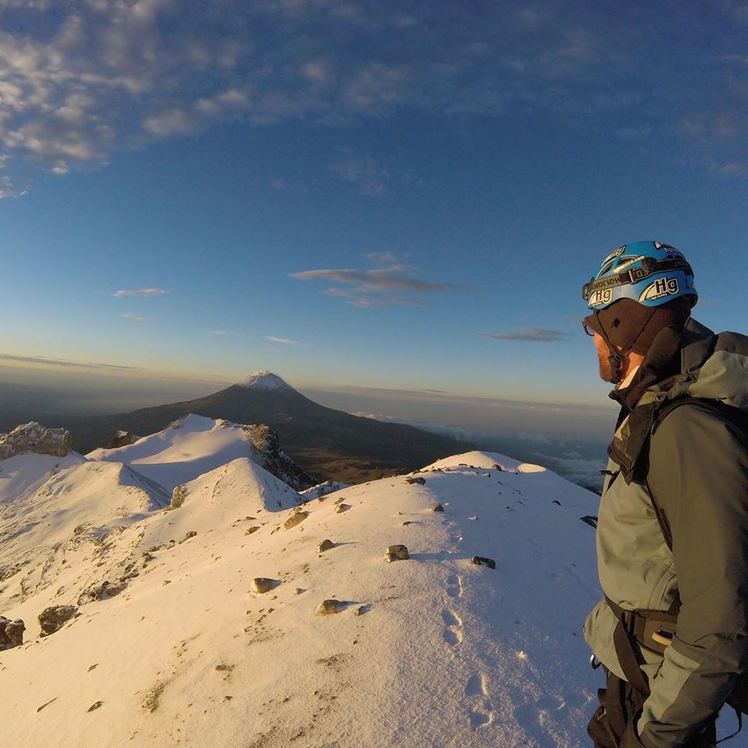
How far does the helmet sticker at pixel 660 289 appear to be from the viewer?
Result: 295 cm

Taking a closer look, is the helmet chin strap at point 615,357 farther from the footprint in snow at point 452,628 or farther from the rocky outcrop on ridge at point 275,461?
the rocky outcrop on ridge at point 275,461

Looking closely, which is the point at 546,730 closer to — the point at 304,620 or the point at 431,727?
the point at 431,727

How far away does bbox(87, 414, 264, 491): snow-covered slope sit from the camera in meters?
49.5

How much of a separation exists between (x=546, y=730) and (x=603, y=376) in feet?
12.8

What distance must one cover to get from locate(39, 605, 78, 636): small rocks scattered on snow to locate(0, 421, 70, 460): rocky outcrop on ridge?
40889mm

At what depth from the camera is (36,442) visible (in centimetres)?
4903

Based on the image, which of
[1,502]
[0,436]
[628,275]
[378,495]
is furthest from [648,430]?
[0,436]

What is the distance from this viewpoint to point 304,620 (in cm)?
689

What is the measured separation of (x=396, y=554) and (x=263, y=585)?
2.38m

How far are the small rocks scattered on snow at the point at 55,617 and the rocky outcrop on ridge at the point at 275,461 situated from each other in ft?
119

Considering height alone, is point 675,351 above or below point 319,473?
above

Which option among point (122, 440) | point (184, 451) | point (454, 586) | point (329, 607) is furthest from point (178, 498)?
point (122, 440)

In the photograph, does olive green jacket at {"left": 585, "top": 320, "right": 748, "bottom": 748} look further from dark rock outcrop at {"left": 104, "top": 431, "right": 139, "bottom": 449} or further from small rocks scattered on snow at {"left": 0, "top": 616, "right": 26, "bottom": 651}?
dark rock outcrop at {"left": 104, "top": 431, "right": 139, "bottom": 449}

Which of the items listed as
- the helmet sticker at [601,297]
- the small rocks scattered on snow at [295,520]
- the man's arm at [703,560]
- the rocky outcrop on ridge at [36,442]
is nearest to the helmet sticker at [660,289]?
the helmet sticker at [601,297]
